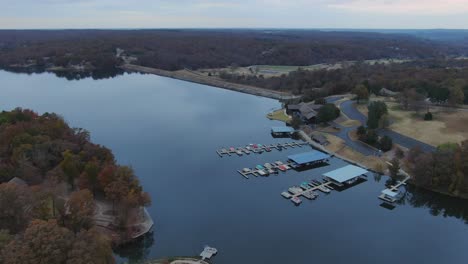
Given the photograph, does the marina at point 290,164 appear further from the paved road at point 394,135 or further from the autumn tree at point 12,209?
the autumn tree at point 12,209

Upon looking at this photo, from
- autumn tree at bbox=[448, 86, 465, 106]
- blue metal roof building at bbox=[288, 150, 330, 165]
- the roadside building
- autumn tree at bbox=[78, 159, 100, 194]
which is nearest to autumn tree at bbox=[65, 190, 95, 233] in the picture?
autumn tree at bbox=[78, 159, 100, 194]

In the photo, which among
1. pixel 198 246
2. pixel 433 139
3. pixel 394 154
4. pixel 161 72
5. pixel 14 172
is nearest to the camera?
pixel 198 246

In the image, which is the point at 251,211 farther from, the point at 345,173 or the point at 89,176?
the point at 89,176

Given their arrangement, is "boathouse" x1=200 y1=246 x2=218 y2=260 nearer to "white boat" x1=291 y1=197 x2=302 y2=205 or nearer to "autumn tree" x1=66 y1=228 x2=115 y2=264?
"autumn tree" x1=66 y1=228 x2=115 y2=264

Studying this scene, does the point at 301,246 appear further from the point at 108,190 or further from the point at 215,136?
the point at 215,136

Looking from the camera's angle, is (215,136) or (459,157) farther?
(215,136)

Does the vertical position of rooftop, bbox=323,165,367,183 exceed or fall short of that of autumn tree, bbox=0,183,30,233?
it falls short

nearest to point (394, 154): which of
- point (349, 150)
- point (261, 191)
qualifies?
point (349, 150)
